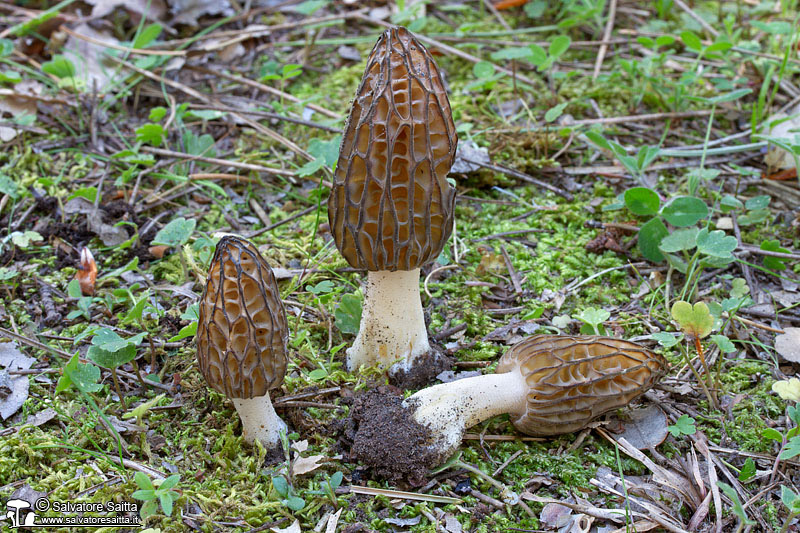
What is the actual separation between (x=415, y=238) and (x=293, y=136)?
2.28 m

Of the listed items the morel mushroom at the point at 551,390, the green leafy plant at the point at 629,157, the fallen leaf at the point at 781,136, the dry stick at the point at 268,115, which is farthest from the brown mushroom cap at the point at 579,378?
the dry stick at the point at 268,115

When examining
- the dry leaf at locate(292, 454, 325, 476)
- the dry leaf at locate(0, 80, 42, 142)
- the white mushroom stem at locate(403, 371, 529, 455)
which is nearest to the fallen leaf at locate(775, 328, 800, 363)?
the white mushroom stem at locate(403, 371, 529, 455)

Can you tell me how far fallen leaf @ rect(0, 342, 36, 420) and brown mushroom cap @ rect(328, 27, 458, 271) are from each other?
59.8 inches

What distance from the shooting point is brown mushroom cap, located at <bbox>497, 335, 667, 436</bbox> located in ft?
9.23

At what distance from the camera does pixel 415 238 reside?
9.24 ft

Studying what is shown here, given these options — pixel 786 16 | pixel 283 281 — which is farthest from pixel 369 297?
pixel 786 16

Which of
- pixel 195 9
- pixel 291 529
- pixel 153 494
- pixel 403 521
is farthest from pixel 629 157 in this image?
pixel 195 9

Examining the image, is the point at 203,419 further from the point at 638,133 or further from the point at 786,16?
the point at 786,16

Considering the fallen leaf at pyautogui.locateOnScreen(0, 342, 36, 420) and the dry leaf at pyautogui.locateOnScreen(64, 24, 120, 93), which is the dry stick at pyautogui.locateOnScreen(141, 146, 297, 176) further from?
the fallen leaf at pyautogui.locateOnScreen(0, 342, 36, 420)

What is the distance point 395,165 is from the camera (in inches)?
106

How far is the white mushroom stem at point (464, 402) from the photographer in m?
2.81

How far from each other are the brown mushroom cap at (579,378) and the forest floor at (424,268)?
0.12 m

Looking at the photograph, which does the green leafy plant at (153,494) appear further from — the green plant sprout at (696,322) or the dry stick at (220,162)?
the dry stick at (220,162)

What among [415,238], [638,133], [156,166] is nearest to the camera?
[415,238]
